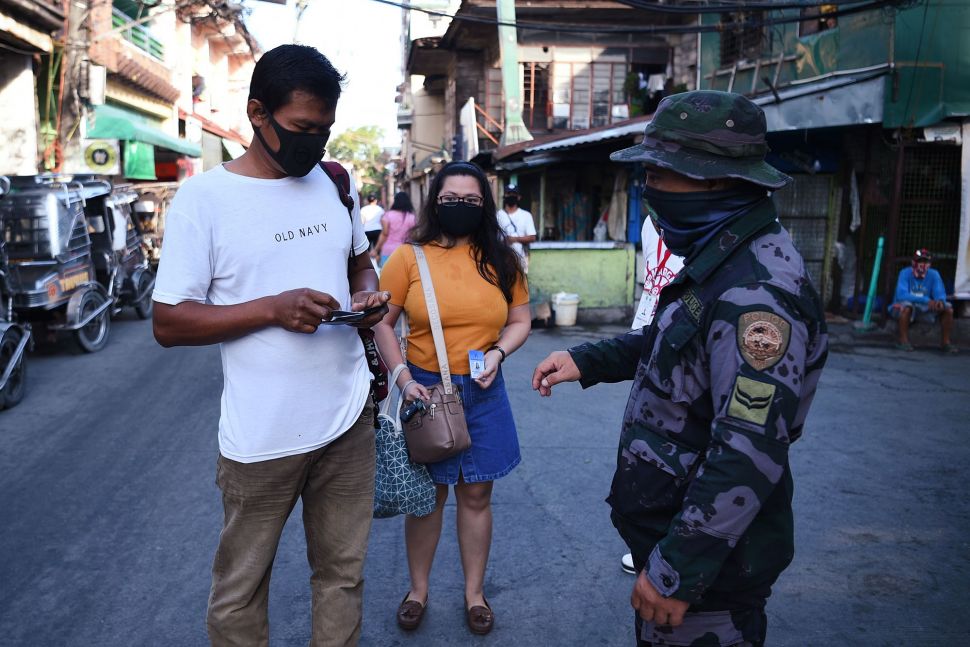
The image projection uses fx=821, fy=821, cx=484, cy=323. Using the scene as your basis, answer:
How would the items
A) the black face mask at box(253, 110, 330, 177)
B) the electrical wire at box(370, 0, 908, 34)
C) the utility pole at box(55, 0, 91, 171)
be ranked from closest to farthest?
the black face mask at box(253, 110, 330, 177), the electrical wire at box(370, 0, 908, 34), the utility pole at box(55, 0, 91, 171)

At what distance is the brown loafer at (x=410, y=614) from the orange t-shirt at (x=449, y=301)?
0.98m

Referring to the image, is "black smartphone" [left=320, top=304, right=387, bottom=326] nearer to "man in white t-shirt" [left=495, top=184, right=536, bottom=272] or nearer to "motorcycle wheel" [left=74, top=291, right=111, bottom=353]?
"motorcycle wheel" [left=74, top=291, right=111, bottom=353]

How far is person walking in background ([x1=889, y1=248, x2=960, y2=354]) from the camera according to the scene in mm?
10180

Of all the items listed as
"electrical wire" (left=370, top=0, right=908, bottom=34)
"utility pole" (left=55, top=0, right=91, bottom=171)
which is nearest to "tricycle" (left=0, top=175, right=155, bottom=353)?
"electrical wire" (left=370, top=0, right=908, bottom=34)

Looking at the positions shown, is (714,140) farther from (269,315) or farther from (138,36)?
(138,36)

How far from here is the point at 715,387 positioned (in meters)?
1.75

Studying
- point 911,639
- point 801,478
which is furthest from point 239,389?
point 801,478

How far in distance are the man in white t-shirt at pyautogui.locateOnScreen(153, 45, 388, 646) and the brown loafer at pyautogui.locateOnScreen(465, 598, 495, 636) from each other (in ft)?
2.97

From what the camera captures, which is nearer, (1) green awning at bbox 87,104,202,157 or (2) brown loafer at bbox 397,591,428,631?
(2) brown loafer at bbox 397,591,428,631

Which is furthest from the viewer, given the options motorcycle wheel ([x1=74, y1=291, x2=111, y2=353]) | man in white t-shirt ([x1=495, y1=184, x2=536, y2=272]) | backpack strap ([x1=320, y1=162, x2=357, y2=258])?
man in white t-shirt ([x1=495, y1=184, x2=536, y2=272])

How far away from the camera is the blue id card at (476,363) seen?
3.17m

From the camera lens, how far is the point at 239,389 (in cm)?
229

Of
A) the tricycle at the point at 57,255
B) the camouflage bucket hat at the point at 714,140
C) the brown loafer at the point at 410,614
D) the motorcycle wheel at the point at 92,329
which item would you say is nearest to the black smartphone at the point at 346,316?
the camouflage bucket hat at the point at 714,140

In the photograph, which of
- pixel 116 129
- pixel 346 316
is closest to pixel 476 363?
pixel 346 316
